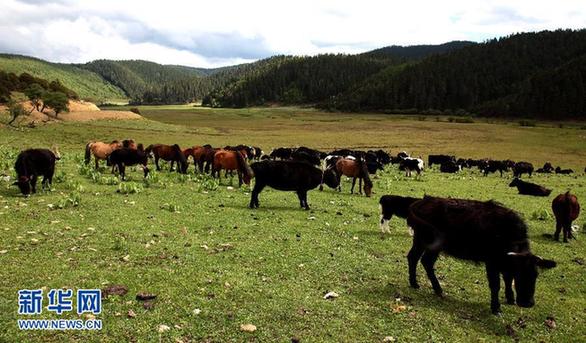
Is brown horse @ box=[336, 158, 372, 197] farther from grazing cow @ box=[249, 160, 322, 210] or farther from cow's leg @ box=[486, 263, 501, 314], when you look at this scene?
cow's leg @ box=[486, 263, 501, 314]

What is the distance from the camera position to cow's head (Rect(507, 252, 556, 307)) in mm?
8719

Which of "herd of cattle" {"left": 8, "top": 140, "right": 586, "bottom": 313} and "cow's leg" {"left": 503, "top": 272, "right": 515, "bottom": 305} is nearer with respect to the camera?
"herd of cattle" {"left": 8, "top": 140, "right": 586, "bottom": 313}

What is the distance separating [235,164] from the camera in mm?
24016

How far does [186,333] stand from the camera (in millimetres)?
7246

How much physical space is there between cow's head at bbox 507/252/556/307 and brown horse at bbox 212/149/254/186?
1600 centimetres

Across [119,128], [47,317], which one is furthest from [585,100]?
[47,317]

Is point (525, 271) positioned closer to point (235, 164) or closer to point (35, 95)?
point (235, 164)

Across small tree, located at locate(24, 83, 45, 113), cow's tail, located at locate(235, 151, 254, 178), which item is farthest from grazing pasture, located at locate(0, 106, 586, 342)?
small tree, located at locate(24, 83, 45, 113)

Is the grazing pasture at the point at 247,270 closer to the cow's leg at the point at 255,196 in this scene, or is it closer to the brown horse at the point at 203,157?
the cow's leg at the point at 255,196

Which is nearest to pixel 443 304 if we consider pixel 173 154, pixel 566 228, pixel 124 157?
pixel 566 228

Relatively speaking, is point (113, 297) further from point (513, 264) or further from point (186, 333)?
point (513, 264)

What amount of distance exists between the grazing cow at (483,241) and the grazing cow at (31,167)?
592 inches

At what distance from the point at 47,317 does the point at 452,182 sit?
3020cm

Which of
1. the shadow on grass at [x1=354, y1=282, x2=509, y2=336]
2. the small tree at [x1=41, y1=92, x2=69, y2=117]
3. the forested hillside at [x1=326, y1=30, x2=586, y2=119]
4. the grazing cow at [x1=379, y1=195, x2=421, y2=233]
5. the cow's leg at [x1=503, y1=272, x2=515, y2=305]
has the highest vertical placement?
the forested hillside at [x1=326, y1=30, x2=586, y2=119]
